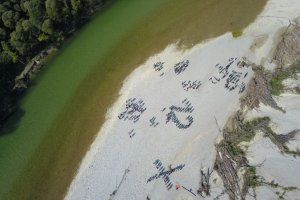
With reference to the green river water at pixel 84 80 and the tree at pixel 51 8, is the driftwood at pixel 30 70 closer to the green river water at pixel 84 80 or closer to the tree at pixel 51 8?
the green river water at pixel 84 80

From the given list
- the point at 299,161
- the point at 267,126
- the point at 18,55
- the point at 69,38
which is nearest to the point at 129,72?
the point at 69,38

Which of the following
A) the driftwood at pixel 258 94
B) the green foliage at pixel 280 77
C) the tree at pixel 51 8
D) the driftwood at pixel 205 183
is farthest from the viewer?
the tree at pixel 51 8

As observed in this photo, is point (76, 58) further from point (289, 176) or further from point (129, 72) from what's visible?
point (289, 176)

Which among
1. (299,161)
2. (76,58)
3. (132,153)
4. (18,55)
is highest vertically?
(18,55)

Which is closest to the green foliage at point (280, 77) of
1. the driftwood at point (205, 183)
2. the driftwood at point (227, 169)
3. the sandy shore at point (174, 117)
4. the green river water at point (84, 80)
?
the sandy shore at point (174, 117)

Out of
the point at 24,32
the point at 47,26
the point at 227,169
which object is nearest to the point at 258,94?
the point at 227,169

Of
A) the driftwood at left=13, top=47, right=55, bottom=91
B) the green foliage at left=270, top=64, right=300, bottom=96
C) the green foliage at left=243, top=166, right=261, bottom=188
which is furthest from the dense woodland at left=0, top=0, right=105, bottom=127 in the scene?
the green foliage at left=243, top=166, right=261, bottom=188

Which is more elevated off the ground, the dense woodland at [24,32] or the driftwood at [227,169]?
the dense woodland at [24,32]
